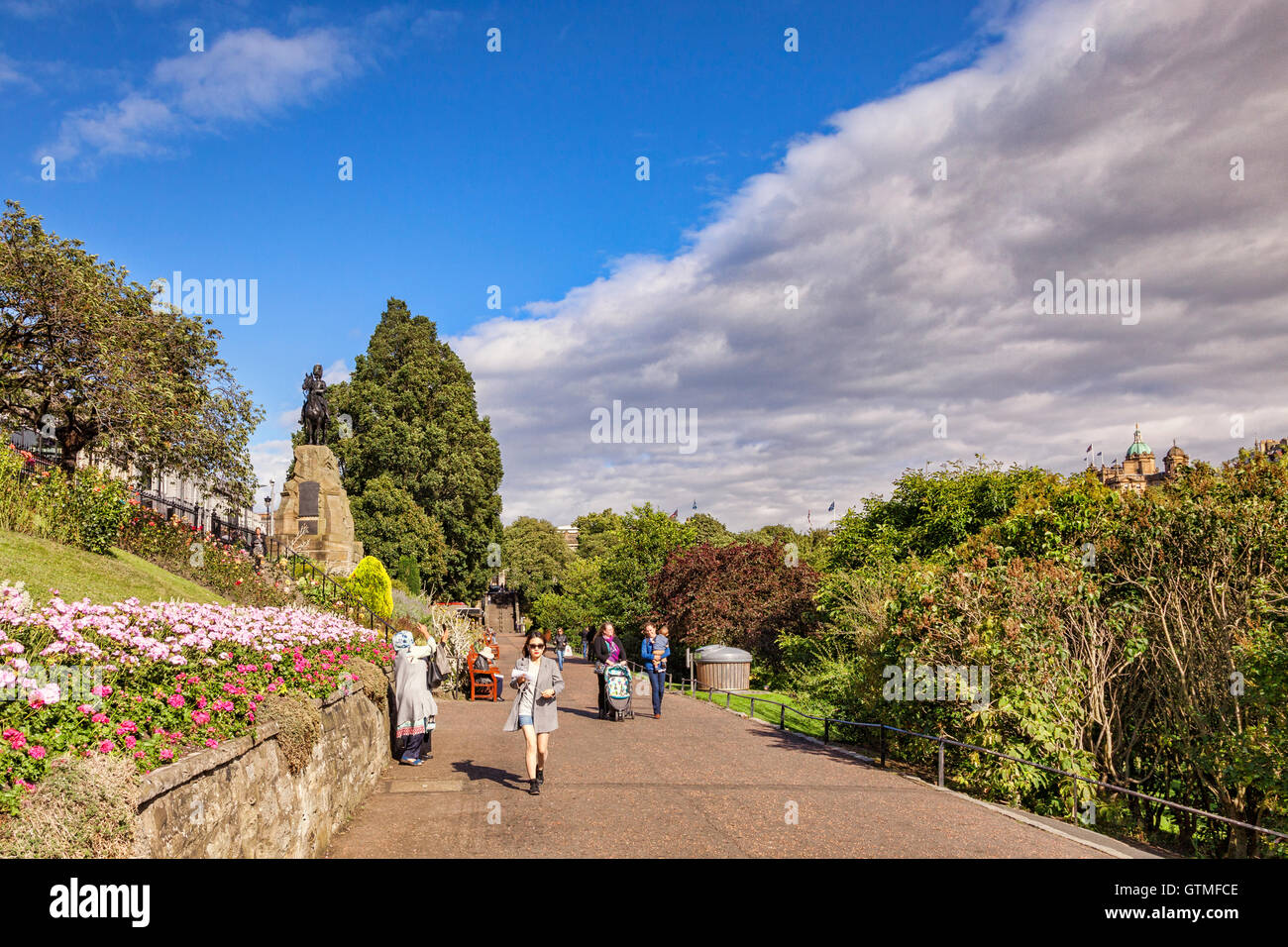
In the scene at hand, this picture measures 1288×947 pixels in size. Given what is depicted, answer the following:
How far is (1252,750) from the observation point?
8250 mm

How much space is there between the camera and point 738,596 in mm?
28484

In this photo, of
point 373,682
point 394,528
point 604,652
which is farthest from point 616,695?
point 394,528

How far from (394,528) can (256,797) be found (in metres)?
32.0

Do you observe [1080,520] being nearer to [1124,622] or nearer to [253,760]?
[1124,622]

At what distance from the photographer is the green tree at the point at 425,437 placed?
1518 inches

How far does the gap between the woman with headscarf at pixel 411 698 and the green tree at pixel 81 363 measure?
8579 mm

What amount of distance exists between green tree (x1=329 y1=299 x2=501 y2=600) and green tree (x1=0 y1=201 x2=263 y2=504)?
2050 centimetres

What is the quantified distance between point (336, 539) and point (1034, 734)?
2113 centimetres

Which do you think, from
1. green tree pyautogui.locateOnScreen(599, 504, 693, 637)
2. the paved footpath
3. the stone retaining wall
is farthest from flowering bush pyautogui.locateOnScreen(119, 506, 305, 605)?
green tree pyautogui.locateOnScreen(599, 504, 693, 637)

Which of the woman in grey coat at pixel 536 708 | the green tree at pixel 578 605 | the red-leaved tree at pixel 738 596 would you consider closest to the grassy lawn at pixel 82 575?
the woman in grey coat at pixel 536 708
